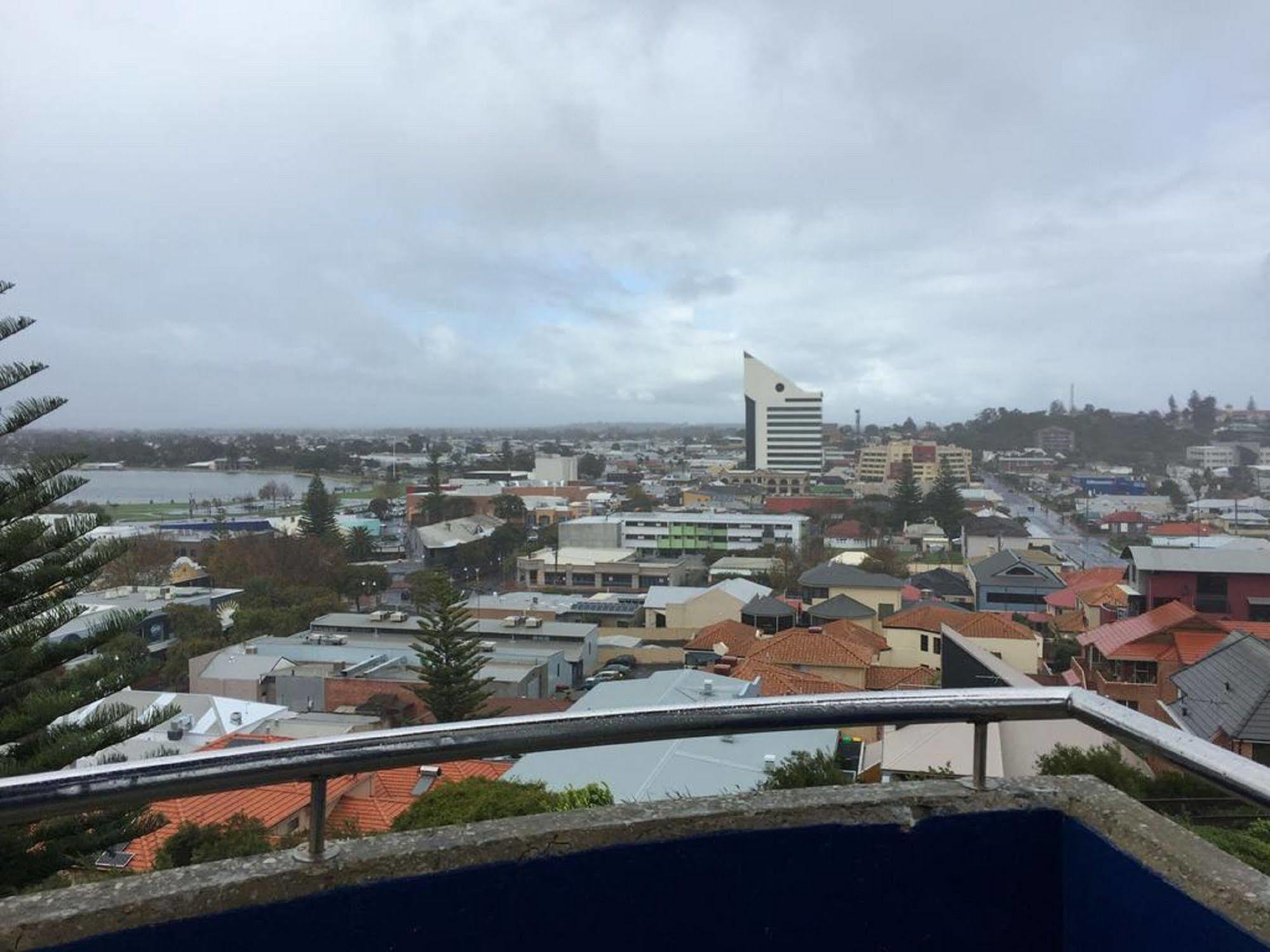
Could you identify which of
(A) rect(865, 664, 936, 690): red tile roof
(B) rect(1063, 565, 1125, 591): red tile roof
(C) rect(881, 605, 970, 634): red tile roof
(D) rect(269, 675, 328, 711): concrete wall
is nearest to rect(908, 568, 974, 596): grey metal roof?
(B) rect(1063, 565, 1125, 591): red tile roof

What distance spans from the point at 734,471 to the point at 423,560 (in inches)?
1076

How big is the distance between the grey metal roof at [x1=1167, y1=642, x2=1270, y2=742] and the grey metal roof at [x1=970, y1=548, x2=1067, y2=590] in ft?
33.3

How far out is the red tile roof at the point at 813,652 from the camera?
10.5 metres

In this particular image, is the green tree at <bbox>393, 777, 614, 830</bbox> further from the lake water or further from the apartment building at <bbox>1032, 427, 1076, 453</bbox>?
the apartment building at <bbox>1032, 427, 1076, 453</bbox>

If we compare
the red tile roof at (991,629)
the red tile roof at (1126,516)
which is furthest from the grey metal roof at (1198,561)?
the red tile roof at (1126,516)

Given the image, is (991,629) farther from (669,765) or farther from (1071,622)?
(669,765)

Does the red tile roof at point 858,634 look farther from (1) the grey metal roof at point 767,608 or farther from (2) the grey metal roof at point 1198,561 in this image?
(2) the grey metal roof at point 1198,561

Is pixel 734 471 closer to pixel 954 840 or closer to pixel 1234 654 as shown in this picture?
pixel 1234 654

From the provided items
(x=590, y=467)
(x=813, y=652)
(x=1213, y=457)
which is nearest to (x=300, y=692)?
(x=813, y=652)

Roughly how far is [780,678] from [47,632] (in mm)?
6699

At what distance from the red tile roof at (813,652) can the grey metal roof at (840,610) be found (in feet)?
11.1

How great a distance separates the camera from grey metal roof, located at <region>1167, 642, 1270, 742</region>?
502 cm

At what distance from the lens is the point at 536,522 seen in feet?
95.3

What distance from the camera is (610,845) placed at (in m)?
0.81
